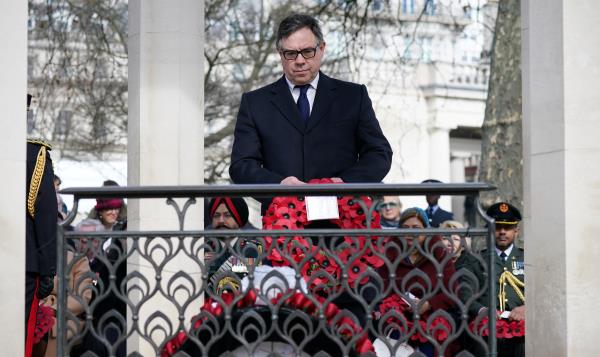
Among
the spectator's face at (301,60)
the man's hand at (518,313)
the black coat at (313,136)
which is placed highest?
the spectator's face at (301,60)

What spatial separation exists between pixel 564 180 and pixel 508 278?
3.25 m

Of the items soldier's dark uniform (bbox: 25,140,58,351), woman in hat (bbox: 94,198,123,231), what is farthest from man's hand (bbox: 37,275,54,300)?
woman in hat (bbox: 94,198,123,231)

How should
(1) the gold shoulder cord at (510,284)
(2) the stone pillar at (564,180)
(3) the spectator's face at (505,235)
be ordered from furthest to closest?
(3) the spectator's face at (505,235) < (1) the gold shoulder cord at (510,284) < (2) the stone pillar at (564,180)

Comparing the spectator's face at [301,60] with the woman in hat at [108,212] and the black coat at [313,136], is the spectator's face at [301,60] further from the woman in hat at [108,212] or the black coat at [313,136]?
the woman in hat at [108,212]

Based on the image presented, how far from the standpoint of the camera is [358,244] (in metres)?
6.24

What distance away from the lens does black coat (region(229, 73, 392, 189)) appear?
7477 mm

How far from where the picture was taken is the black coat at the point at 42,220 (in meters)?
8.72

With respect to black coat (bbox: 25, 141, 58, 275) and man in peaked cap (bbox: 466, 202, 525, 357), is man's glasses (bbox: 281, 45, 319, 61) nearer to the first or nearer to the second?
black coat (bbox: 25, 141, 58, 275)

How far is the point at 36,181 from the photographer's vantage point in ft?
28.8

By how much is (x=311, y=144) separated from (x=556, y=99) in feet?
4.53

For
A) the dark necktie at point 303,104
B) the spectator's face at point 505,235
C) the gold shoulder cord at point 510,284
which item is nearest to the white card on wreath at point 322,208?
the dark necktie at point 303,104

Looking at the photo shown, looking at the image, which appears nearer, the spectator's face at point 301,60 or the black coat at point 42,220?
the spectator's face at point 301,60

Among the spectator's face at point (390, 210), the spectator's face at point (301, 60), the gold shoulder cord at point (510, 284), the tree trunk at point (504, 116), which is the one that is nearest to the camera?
the spectator's face at point (301, 60)

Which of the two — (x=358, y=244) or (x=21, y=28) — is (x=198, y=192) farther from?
(x=21, y=28)
